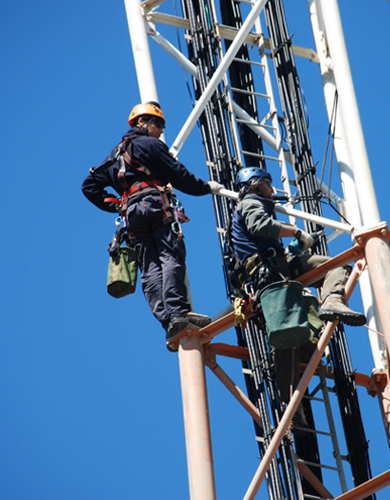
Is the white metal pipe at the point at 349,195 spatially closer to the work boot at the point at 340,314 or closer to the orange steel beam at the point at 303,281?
the orange steel beam at the point at 303,281

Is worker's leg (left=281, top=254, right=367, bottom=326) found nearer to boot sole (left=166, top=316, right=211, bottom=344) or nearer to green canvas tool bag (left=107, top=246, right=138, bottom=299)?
boot sole (left=166, top=316, right=211, bottom=344)

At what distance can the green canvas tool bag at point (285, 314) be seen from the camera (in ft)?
32.6

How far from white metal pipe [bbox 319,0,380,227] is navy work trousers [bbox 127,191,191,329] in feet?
6.88

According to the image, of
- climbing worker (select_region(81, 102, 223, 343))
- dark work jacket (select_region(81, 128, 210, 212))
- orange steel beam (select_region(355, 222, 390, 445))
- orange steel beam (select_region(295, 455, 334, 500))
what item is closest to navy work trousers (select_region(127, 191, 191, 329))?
climbing worker (select_region(81, 102, 223, 343))

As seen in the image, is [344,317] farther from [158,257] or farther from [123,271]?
[123,271]

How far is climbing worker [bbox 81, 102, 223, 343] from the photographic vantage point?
35.0 ft

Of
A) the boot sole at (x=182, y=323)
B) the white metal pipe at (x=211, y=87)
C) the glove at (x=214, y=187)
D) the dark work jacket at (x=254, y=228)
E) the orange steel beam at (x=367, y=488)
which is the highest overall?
the white metal pipe at (x=211, y=87)

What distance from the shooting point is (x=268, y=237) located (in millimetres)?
10672

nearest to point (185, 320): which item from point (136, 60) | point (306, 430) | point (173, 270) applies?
point (173, 270)

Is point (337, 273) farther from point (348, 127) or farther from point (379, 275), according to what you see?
point (348, 127)

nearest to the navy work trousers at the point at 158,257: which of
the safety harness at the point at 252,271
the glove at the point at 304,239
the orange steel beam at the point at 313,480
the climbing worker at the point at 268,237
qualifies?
the safety harness at the point at 252,271

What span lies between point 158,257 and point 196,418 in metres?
1.93

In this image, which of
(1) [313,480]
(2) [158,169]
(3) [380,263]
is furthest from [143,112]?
(1) [313,480]

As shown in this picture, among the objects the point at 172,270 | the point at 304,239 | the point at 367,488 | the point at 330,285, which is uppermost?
the point at 304,239
